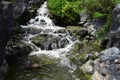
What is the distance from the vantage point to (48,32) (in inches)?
986

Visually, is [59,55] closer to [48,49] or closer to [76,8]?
[48,49]

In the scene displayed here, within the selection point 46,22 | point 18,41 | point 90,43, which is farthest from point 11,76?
point 46,22

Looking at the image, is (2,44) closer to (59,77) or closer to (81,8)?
(59,77)

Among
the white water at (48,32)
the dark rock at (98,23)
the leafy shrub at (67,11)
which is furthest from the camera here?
the leafy shrub at (67,11)

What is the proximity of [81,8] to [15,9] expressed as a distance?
8.14 m

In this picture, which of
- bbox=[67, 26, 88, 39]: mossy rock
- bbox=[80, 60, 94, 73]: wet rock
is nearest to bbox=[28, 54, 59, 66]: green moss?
bbox=[80, 60, 94, 73]: wet rock

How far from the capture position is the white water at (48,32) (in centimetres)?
2023

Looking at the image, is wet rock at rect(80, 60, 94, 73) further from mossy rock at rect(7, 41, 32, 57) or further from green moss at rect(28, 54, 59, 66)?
mossy rock at rect(7, 41, 32, 57)

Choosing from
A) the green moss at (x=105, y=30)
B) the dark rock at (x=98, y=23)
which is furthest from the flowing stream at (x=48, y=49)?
the dark rock at (x=98, y=23)

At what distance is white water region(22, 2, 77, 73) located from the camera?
20.2 meters

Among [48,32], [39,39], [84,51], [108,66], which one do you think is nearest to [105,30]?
[84,51]

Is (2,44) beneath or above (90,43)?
above

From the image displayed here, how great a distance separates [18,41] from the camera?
22516mm

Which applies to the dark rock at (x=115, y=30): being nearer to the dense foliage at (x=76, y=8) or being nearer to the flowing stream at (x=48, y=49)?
the dense foliage at (x=76, y=8)
